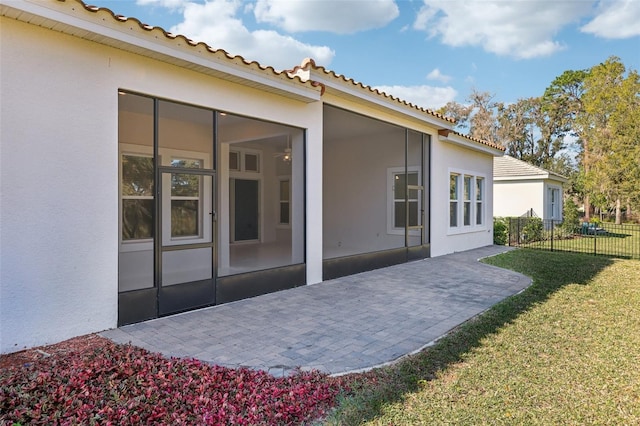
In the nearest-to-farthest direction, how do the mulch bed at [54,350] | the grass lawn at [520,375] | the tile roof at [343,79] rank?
the grass lawn at [520,375] → the mulch bed at [54,350] → the tile roof at [343,79]

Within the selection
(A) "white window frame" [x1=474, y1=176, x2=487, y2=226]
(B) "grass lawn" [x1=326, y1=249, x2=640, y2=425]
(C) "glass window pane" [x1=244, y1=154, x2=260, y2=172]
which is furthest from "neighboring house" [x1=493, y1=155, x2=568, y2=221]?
(B) "grass lawn" [x1=326, y1=249, x2=640, y2=425]

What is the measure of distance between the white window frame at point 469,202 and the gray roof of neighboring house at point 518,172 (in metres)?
8.39

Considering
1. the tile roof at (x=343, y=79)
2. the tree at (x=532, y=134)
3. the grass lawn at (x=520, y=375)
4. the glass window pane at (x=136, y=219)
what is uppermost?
the tree at (x=532, y=134)

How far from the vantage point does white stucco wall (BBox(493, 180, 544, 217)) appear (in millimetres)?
20734

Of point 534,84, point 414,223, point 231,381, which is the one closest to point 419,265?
point 414,223

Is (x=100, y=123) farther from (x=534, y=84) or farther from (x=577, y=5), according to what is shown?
(x=534, y=84)

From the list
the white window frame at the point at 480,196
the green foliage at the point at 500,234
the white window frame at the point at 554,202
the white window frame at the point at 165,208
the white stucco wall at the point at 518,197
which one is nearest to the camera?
the white window frame at the point at 165,208

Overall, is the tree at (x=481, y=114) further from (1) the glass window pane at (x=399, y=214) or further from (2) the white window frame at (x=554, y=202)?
(1) the glass window pane at (x=399, y=214)

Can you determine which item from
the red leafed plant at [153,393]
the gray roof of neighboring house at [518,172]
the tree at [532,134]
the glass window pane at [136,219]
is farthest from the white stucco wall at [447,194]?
the tree at [532,134]

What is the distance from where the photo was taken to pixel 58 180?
4352 millimetres

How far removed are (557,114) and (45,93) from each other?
Answer: 4146 centimetres

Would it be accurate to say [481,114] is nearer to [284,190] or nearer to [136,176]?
[284,190]

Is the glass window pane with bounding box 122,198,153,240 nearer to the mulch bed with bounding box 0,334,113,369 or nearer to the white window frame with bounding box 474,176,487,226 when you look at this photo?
the mulch bed with bounding box 0,334,113,369

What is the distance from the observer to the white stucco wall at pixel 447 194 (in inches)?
447
